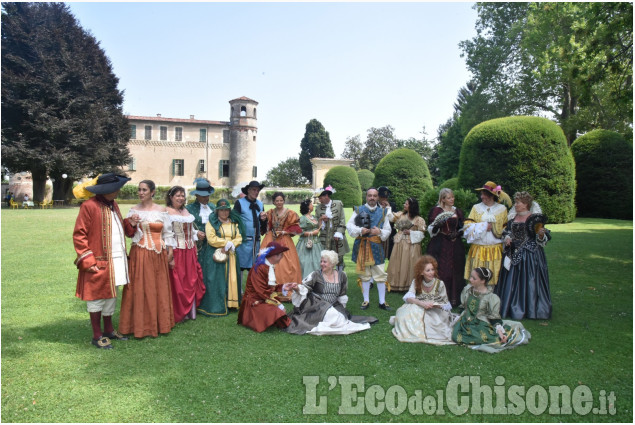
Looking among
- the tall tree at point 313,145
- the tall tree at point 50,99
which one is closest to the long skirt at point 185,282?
the tall tree at point 50,99

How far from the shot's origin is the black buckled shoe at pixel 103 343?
483 cm

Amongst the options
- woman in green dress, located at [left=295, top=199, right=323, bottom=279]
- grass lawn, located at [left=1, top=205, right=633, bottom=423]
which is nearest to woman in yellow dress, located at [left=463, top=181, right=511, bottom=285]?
grass lawn, located at [left=1, top=205, right=633, bottom=423]

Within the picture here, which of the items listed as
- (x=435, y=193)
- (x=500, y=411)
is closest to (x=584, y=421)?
(x=500, y=411)

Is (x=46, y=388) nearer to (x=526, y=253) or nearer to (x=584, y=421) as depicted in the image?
(x=584, y=421)

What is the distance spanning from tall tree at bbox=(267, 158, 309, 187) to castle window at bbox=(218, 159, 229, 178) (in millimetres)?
7178

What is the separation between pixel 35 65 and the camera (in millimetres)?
28422

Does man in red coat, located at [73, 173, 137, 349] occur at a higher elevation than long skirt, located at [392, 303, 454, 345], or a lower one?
higher

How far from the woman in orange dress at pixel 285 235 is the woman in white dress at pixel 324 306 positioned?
113 centimetres

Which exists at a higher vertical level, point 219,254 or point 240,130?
point 240,130

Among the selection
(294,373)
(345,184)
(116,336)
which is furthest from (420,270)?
(345,184)

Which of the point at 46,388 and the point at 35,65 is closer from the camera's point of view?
the point at 46,388

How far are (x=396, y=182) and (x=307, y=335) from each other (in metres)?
14.9

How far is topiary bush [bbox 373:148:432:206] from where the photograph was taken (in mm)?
19469

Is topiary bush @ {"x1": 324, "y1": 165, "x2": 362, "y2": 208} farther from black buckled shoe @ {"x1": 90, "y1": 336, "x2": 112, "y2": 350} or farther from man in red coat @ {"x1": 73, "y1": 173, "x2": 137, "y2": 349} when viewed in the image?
black buckled shoe @ {"x1": 90, "y1": 336, "x2": 112, "y2": 350}
